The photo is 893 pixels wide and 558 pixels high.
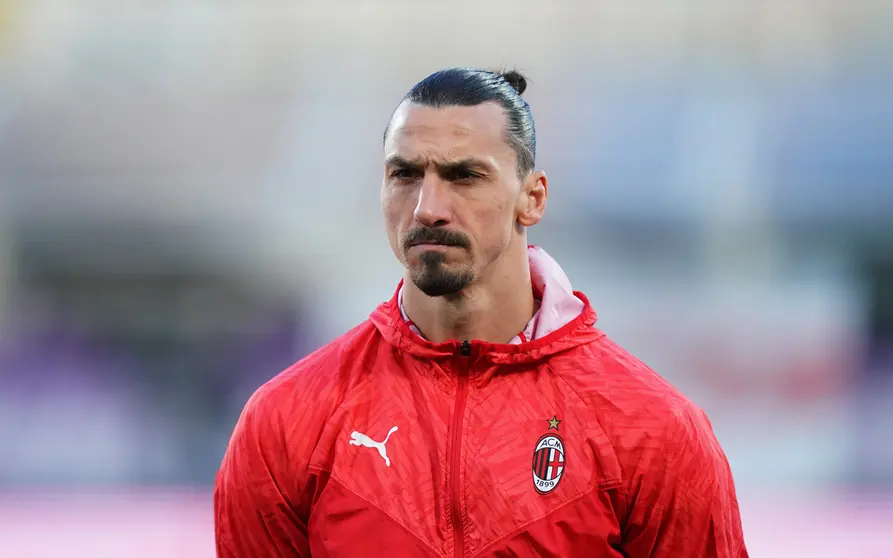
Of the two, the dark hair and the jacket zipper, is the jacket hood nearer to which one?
the jacket zipper

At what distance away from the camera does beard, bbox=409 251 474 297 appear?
1.96 metres

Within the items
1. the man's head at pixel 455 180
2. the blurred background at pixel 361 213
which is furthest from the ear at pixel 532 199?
the blurred background at pixel 361 213

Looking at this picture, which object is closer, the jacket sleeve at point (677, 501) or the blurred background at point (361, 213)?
the jacket sleeve at point (677, 501)

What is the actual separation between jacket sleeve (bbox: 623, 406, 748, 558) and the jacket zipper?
12.9 inches

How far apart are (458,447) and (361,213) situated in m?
4.82

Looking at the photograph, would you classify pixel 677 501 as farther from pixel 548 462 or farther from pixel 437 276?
pixel 437 276

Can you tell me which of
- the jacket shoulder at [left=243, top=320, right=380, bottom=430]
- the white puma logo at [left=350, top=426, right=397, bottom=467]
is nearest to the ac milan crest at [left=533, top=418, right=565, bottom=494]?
the white puma logo at [left=350, top=426, right=397, bottom=467]

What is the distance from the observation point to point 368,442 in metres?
2.00

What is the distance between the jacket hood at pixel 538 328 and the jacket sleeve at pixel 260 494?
0.29m

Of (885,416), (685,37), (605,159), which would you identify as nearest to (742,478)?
(885,416)

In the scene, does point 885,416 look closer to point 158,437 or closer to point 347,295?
point 347,295

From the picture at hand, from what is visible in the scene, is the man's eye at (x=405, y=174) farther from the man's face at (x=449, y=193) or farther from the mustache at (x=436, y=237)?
the mustache at (x=436, y=237)

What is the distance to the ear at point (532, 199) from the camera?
209cm

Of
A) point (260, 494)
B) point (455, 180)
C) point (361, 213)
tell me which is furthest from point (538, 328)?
point (361, 213)
